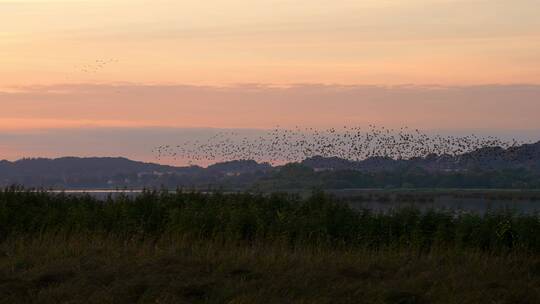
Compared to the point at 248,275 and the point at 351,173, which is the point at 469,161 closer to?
the point at 351,173

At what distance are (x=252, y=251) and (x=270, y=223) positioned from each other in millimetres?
4972

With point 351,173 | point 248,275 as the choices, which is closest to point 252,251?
point 248,275

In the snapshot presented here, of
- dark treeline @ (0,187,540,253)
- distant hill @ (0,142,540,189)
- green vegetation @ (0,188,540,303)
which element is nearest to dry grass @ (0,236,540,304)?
green vegetation @ (0,188,540,303)

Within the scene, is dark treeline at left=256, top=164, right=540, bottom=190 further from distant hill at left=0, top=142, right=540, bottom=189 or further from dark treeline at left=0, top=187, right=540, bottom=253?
dark treeline at left=0, top=187, right=540, bottom=253

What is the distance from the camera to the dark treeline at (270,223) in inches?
909

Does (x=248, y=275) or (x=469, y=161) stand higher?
(x=469, y=161)

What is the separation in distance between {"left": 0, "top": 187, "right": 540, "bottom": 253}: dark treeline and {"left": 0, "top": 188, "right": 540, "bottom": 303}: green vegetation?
4 cm

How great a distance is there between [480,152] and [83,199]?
4231 cm

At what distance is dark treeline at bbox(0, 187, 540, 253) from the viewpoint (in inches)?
909

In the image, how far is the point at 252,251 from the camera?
19219mm

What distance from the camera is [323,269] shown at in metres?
17.4

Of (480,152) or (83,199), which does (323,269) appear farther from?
(480,152)

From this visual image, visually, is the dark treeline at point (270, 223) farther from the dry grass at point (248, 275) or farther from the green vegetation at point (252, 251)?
the dry grass at point (248, 275)

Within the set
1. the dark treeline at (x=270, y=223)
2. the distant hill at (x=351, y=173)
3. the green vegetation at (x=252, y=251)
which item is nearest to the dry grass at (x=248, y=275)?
the green vegetation at (x=252, y=251)
